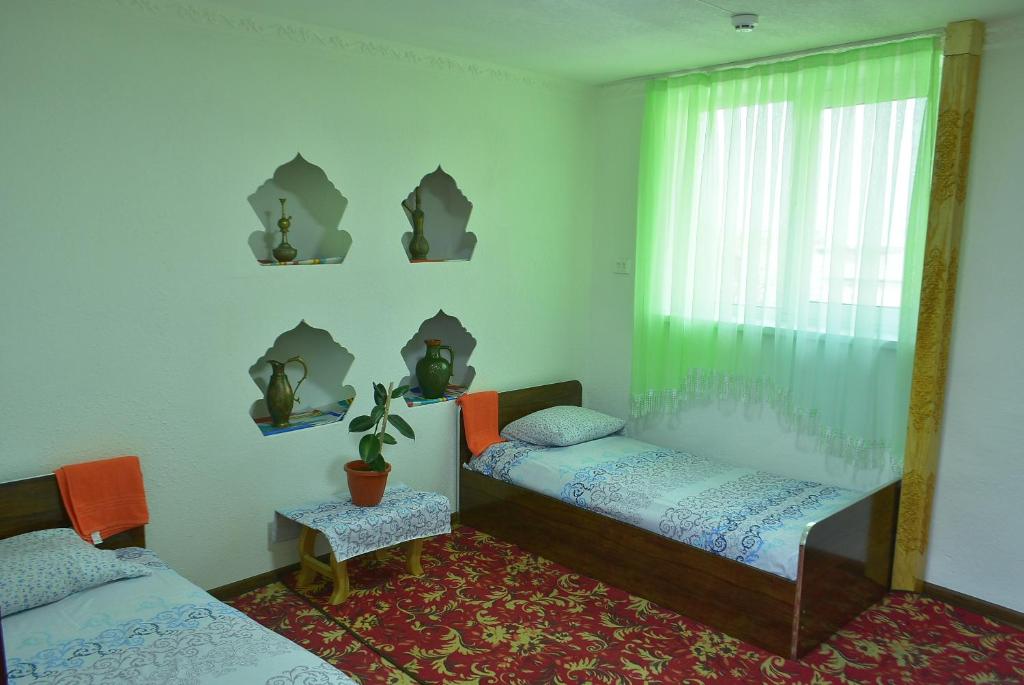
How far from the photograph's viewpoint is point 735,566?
3057 mm

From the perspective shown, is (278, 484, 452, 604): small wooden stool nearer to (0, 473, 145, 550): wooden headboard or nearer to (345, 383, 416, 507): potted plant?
(345, 383, 416, 507): potted plant

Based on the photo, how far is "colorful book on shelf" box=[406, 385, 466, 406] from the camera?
408 centimetres

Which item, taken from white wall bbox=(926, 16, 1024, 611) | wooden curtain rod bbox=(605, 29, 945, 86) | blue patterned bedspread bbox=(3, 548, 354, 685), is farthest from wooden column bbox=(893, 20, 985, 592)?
blue patterned bedspread bbox=(3, 548, 354, 685)

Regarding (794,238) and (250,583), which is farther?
(794,238)

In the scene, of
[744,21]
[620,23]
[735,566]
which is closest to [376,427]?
[735,566]

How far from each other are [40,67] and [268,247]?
4.26 feet

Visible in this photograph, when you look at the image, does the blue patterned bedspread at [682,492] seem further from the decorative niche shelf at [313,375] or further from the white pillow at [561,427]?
the decorative niche shelf at [313,375]

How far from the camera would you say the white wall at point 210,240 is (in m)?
2.78

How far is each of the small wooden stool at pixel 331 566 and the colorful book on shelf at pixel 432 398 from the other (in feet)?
2.49

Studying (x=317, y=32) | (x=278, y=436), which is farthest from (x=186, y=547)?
(x=317, y=32)

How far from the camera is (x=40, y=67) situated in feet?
8.90

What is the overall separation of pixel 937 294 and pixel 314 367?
2.95 metres

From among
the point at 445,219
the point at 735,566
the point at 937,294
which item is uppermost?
the point at 445,219

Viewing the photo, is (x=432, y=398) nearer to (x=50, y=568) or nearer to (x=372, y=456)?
(x=372, y=456)
